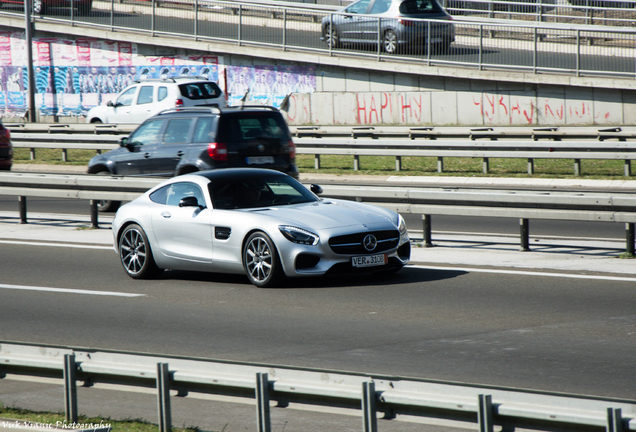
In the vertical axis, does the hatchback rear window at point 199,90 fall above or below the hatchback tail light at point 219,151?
above

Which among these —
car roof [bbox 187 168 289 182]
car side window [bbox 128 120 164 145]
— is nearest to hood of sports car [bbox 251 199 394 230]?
car roof [bbox 187 168 289 182]

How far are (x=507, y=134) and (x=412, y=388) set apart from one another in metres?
20.4

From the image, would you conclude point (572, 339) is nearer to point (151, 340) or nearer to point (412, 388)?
point (151, 340)

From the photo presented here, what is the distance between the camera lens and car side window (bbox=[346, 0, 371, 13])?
30.7m

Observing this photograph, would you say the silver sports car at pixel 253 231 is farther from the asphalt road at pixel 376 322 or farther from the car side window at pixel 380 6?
the car side window at pixel 380 6

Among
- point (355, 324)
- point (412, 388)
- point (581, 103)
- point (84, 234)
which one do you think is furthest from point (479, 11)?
point (412, 388)

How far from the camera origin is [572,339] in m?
7.59

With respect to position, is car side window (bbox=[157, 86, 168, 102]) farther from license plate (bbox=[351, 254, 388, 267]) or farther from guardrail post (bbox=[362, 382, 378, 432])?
guardrail post (bbox=[362, 382, 378, 432])

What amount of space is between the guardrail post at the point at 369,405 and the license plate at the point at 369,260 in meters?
6.00

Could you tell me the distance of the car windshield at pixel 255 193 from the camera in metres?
10.8

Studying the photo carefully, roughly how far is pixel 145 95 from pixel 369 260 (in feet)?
59.4

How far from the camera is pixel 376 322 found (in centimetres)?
841

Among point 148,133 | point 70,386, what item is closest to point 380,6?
point 148,133

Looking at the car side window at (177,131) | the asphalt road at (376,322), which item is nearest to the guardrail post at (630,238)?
the asphalt road at (376,322)
